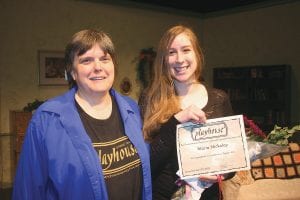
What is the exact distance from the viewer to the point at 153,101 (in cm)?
164

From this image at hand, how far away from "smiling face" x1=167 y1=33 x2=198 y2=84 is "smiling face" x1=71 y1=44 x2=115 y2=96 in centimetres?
34

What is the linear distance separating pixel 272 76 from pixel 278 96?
14.0 inches

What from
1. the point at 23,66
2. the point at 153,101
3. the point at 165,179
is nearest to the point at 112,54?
the point at 153,101

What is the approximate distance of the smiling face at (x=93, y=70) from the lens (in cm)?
135

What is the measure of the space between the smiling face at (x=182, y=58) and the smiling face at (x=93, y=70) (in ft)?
1.11

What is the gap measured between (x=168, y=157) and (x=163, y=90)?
328 millimetres

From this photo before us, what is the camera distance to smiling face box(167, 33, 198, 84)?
1562mm

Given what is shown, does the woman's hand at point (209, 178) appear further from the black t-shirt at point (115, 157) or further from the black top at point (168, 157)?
the black t-shirt at point (115, 157)

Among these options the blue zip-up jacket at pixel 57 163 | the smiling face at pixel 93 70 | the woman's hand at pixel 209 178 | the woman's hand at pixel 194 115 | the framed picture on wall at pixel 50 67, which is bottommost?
the woman's hand at pixel 209 178

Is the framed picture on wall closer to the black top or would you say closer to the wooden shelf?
the wooden shelf

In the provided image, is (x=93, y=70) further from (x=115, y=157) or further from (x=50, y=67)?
(x=50, y=67)

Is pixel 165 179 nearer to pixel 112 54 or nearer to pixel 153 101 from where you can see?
pixel 153 101

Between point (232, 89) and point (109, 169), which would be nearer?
point (109, 169)

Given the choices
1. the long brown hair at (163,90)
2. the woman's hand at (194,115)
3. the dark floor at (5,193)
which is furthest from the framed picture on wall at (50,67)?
the woman's hand at (194,115)
